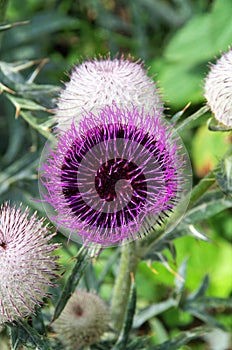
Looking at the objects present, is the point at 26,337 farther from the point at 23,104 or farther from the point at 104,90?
the point at 23,104

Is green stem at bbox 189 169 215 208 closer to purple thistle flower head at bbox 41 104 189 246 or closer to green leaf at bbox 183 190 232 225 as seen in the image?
green leaf at bbox 183 190 232 225

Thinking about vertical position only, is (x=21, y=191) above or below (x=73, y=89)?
below

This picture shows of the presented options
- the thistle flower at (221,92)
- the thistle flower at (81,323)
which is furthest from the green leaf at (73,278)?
the thistle flower at (221,92)

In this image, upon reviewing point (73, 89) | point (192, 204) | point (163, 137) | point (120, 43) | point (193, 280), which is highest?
point (120, 43)

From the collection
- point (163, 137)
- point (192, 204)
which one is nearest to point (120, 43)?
point (192, 204)

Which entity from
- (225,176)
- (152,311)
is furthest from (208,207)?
(152,311)

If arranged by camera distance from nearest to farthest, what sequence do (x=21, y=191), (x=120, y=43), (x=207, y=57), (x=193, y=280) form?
(x=21, y=191) < (x=193, y=280) < (x=207, y=57) < (x=120, y=43)

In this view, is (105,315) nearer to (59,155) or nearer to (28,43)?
(59,155)
